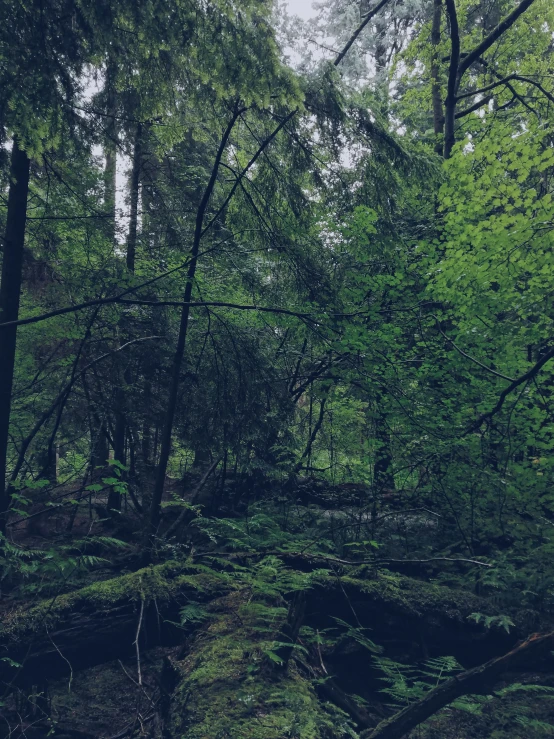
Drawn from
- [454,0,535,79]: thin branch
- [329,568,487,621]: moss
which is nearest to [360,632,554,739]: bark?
[329,568,487,621]: moss

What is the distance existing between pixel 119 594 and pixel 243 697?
1754 millimetres

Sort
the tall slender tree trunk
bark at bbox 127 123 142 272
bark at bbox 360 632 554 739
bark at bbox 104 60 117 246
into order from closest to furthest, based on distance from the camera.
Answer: bark at bbox 360 632 554 739 → bark at bbox 104 60 117 246 → the tall slender tree trunk → bark at bbox 127 123 142 272

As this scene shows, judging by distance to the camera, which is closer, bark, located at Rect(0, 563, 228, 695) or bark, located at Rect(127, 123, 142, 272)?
bark, located at Rect(0, 563, 228, 695)

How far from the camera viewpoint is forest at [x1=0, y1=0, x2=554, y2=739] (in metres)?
3.74

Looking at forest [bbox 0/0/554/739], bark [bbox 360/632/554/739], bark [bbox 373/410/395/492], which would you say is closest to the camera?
bark [bbox 360/632/554/739]

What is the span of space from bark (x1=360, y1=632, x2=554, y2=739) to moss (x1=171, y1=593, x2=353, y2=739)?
0.32 m

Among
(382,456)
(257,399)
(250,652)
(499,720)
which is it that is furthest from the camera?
(382,456)

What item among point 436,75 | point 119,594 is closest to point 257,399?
point 119,594

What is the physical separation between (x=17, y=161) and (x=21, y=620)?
4.77m

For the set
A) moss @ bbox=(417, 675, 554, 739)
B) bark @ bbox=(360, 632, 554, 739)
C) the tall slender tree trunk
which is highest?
the tall slender tree trunk

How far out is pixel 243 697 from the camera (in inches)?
127

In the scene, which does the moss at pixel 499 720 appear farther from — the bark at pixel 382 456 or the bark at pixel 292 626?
the bark at pixel 382 456

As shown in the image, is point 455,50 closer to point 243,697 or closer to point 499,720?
point 499,720

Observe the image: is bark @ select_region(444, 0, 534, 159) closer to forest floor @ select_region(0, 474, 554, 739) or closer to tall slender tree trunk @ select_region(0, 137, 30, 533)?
tall slender tree trunk @ select_region(0, 137, 30, 533)
